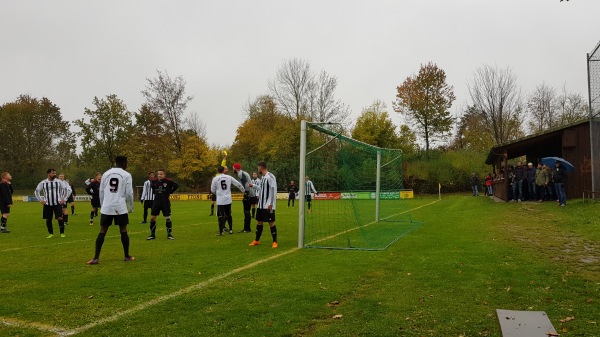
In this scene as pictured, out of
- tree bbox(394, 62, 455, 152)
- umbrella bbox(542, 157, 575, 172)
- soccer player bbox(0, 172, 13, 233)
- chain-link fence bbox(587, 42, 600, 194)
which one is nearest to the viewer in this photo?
soccer player bbox(0, 172, 13, 233)

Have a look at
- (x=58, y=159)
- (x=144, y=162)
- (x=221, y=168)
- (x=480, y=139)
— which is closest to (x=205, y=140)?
(x=144, y=162)

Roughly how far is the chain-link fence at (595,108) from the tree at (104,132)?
52632 mm

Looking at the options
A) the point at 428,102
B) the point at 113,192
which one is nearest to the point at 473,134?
the point at 428,102

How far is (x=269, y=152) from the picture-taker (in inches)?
2029

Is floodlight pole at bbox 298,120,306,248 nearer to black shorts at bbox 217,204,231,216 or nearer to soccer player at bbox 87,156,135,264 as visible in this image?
black shorts at bbox 217,204,231,216

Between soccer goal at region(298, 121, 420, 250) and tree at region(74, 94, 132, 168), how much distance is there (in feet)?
155

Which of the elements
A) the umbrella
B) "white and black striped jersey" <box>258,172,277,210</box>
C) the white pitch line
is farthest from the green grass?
the umbrella

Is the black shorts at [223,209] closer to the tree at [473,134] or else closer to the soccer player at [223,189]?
the soccer player at [223,189]

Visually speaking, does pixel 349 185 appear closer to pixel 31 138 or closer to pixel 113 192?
pixel 113 192

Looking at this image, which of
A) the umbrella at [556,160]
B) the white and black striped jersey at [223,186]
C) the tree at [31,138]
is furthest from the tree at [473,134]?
the tree at [31,138]

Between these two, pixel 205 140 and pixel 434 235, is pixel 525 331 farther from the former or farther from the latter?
pixel 205 140

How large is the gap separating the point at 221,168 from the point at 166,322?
8.28m

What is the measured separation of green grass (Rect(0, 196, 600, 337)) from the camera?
15.2 ft

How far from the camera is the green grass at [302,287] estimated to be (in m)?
4.63
